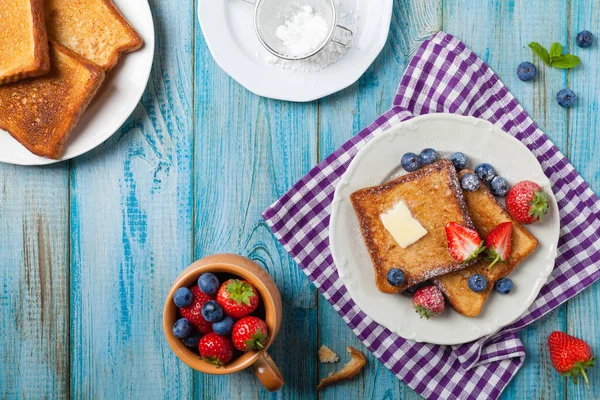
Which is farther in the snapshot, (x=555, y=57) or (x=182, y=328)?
(x=555, y=57)

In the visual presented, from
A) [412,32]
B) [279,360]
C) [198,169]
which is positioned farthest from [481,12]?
[279,360]

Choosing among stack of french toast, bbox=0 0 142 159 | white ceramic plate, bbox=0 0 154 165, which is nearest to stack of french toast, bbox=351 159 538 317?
white ceramic plate, bbox=0 0 154 165

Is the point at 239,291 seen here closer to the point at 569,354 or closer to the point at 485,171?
the point at 485,171

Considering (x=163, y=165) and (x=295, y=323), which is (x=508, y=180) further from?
(x=163, y=165)

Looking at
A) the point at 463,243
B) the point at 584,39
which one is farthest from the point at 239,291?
the point at 584,39

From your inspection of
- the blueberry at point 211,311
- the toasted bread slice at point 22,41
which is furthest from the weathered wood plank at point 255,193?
the toasted bread slice at point 22,41
